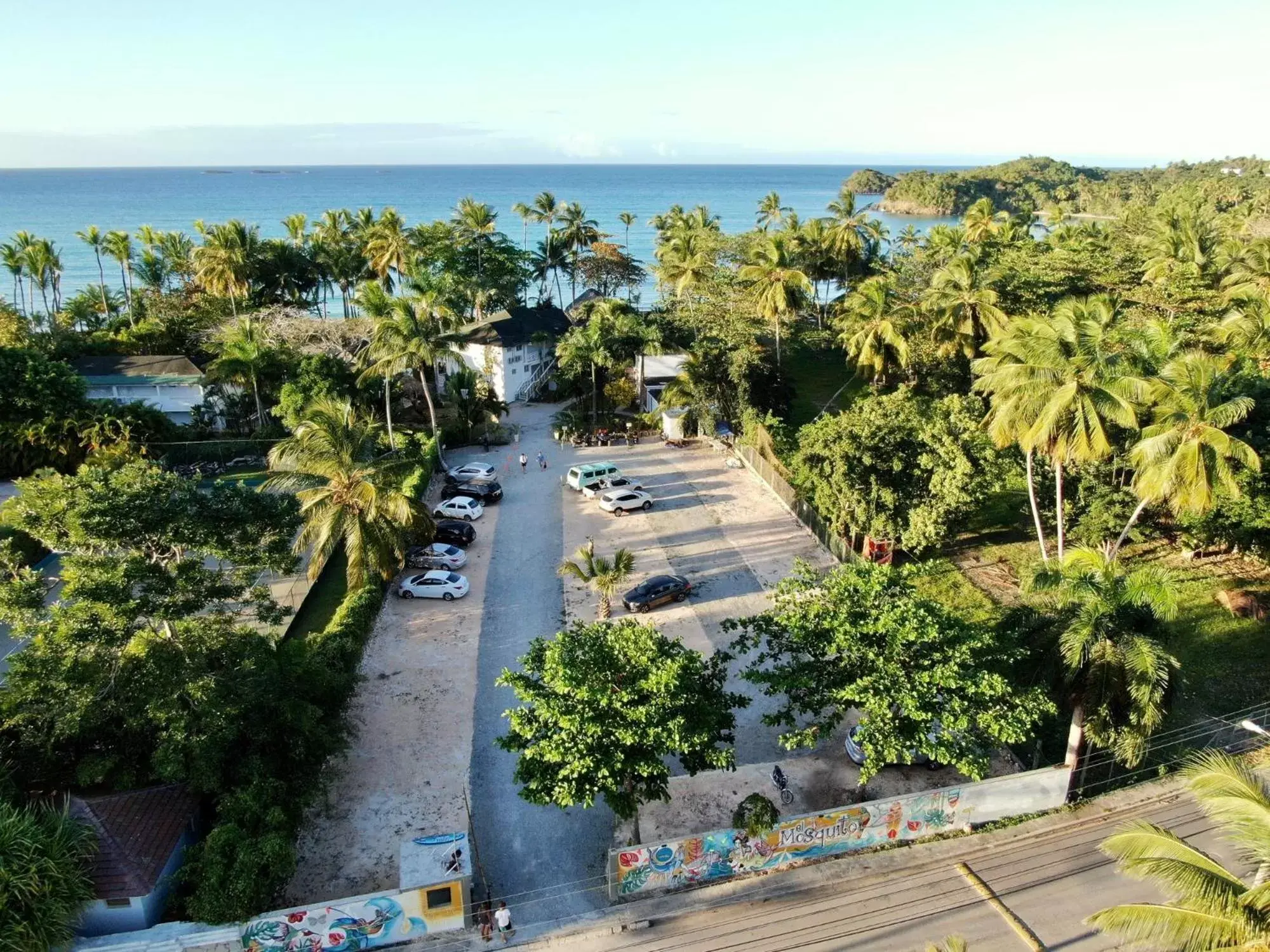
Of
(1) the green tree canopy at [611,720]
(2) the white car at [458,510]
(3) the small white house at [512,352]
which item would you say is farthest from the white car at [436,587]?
(3) the small white house at [512,352]

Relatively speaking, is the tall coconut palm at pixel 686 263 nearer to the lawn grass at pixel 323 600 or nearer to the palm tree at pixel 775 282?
the palm tree at pixel 775 282

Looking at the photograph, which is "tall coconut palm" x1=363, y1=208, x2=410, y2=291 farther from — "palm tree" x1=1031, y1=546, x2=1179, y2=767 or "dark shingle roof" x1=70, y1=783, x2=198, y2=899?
"palm tree" x1=1031, y1=546, x2=1179, y2=767

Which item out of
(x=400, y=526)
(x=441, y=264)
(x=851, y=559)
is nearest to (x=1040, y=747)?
(x=851, y=559)

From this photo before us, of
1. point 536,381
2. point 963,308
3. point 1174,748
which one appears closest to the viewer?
point 1174,748

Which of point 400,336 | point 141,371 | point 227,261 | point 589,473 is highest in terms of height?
point 227,261

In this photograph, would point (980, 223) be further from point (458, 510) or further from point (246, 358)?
point (246, 358)

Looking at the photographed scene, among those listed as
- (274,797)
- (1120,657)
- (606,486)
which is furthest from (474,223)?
(1120,657)
